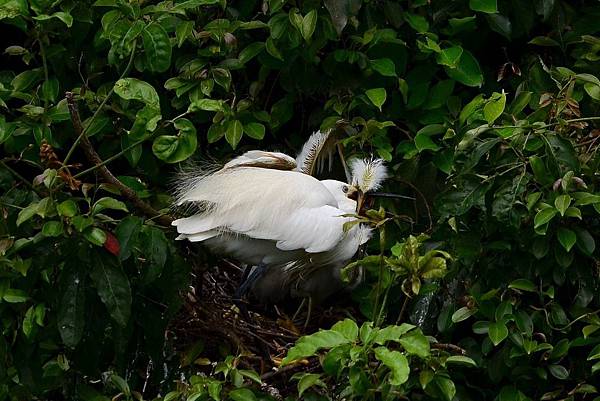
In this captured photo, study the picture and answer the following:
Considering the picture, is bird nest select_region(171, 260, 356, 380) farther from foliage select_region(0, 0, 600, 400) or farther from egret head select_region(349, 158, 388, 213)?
egret head select_region(349, 158, 388, 213)

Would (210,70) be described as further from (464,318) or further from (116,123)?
(464,318)

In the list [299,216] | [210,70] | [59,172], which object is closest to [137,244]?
[59,172]

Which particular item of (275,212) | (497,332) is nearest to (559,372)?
(497,332)

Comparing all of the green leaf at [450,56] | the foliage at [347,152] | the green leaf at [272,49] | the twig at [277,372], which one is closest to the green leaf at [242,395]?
the foliage at [347,152]

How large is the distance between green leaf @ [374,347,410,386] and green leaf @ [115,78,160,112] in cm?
69

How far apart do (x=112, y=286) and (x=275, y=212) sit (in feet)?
1.67

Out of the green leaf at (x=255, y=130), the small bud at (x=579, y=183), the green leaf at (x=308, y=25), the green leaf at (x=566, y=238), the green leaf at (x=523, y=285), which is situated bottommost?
the green leaf at (x=523, y=285)

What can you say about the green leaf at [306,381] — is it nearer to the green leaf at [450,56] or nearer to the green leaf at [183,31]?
the green leaf at [183,31]

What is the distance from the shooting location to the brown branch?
234cm

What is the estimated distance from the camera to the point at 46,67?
9.56 feet

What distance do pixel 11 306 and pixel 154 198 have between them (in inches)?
26.5

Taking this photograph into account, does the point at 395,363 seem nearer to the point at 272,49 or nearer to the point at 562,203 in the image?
the point at 562,203

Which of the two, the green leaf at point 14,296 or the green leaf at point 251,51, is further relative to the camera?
the green leaf at point 251,51

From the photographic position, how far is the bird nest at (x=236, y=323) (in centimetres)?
278
